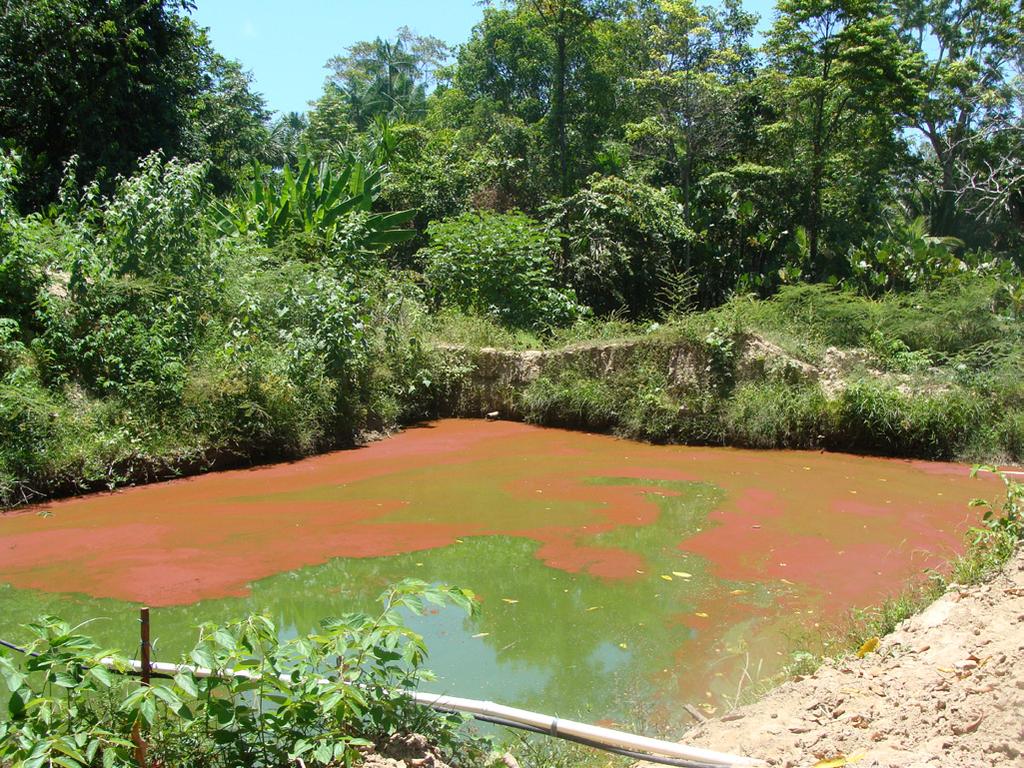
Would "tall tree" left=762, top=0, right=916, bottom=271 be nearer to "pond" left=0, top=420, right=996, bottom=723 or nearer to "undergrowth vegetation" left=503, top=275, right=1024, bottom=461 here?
"undergrowth vegetation" left=503, top=275, right=1024, bottom=461

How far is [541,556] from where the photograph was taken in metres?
6.43

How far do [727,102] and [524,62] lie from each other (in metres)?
4.66

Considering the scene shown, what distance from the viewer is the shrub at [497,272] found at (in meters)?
13.8

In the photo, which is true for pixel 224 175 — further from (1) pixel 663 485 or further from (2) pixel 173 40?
(1) pixel 663 485

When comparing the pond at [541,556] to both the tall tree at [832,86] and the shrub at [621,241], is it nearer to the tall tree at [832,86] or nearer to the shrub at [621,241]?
the shrub at [621,241]

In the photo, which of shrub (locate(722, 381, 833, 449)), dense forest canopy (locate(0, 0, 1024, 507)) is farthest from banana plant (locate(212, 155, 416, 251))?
shrub (locate(722, 381, 833, 449))

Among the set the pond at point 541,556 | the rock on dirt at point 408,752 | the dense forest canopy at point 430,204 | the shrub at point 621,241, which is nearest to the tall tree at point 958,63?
the dense forest canopy at point 430,204

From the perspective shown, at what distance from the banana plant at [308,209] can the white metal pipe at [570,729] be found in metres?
10.1

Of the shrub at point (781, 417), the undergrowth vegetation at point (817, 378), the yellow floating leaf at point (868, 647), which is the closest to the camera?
the yellow floating leaf at point (868, 647)

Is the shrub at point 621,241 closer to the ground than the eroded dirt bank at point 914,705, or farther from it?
farther from it

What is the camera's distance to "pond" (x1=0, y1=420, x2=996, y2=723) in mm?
4707

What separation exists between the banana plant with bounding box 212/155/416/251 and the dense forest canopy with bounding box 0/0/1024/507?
5 cm

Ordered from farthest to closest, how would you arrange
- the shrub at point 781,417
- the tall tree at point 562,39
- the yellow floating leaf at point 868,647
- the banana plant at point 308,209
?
the tall tree at point 562,39
the banana plant at point 308,209
the shrub at point 781,417
the yellow floating leaf at point 868,647

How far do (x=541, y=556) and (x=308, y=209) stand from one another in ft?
28.5
